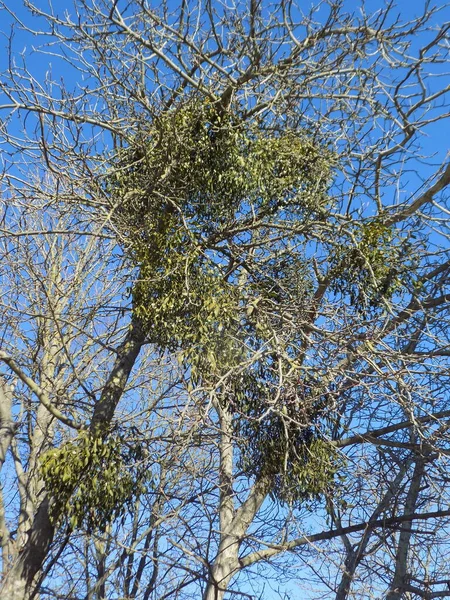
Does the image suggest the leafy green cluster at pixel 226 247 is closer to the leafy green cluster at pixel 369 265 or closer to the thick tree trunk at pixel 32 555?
the leafy green cluster at pixel 369 265

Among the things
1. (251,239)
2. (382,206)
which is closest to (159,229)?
(251,239)

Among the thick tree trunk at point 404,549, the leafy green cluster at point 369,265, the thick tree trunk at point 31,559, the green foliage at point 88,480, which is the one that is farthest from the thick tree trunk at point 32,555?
the thick tree trunk at point 404,549

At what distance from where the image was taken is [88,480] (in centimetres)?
417

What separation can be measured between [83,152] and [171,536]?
3.16 metres

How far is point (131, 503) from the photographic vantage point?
444 cm

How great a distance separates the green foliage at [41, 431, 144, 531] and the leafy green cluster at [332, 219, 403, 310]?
6.11ft

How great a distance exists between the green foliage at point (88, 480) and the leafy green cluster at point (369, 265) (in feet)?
6.11

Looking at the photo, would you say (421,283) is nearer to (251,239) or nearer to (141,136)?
(251,239)

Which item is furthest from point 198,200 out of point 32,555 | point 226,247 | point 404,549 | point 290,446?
point 404,549

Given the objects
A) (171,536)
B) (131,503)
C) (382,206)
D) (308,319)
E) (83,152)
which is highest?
(382,206)

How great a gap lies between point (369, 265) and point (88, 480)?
2.17 metres

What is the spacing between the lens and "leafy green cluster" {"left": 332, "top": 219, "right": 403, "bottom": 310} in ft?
15.1

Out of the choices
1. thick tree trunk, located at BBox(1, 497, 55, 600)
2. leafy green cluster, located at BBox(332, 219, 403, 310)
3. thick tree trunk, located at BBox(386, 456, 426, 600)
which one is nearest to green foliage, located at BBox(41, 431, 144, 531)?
thick tree trunk, located at BBox(1, 497, 55, 600)

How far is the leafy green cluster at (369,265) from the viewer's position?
4598mm
